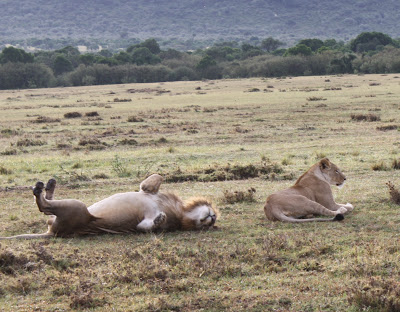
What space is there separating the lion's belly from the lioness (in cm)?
174

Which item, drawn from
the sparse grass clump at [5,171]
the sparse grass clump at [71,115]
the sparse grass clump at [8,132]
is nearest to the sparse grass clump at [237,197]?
the sparse grass clump at [5,171]

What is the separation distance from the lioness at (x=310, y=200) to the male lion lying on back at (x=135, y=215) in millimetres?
1050

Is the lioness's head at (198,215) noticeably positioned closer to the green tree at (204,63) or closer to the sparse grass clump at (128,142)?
the sparse grass clump at (128,142)

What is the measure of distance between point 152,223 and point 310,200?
89.9 inches

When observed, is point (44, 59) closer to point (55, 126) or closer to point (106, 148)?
point (55, 126)

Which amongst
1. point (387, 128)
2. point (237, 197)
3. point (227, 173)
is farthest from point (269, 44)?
point (237, 197)

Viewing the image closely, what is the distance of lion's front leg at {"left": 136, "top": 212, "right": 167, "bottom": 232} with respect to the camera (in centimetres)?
736

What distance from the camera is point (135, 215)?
24.4 ft

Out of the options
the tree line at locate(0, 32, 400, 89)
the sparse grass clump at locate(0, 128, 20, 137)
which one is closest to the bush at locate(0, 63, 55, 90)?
the tree line at locate(0, 32, 400, 89)

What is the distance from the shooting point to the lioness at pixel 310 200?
8219mm

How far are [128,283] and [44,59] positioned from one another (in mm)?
86507

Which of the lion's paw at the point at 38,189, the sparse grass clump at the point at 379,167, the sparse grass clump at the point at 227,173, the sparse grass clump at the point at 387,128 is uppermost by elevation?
the lion's paw at the point at 38,189

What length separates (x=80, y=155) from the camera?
56.9 feet

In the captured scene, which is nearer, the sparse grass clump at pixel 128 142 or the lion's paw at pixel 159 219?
the lion's paw at pixel 159 219
